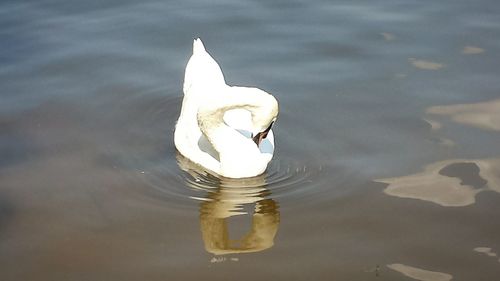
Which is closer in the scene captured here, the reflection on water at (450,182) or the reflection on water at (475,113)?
the reflection on water at (450,182)

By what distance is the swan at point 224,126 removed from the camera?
6.37 meters

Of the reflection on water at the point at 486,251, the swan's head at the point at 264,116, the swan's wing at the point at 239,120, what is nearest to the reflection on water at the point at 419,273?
the reflection on water at the point at 486,251

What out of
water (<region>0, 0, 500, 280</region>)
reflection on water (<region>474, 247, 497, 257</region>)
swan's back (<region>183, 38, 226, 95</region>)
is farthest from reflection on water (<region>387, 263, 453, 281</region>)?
swan's back (<region>183, 38, 226, 95</region>)

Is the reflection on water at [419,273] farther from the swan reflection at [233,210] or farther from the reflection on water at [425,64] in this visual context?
the reflection on water at [425,64]

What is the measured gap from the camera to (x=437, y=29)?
368 inches

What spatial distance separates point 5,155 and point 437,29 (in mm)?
4628

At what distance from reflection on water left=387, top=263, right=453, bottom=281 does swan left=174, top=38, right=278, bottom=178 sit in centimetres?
143

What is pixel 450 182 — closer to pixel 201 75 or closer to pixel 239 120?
pixel 239 120

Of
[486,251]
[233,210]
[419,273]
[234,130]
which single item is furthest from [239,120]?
[486,251]

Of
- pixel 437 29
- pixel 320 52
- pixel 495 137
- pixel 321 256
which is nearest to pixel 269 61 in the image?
pixel 320 52

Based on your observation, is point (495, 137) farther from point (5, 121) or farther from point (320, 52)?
point (5, 121)

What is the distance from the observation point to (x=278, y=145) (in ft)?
23.6

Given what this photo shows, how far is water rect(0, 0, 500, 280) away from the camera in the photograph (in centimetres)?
576

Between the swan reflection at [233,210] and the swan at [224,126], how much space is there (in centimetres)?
8
